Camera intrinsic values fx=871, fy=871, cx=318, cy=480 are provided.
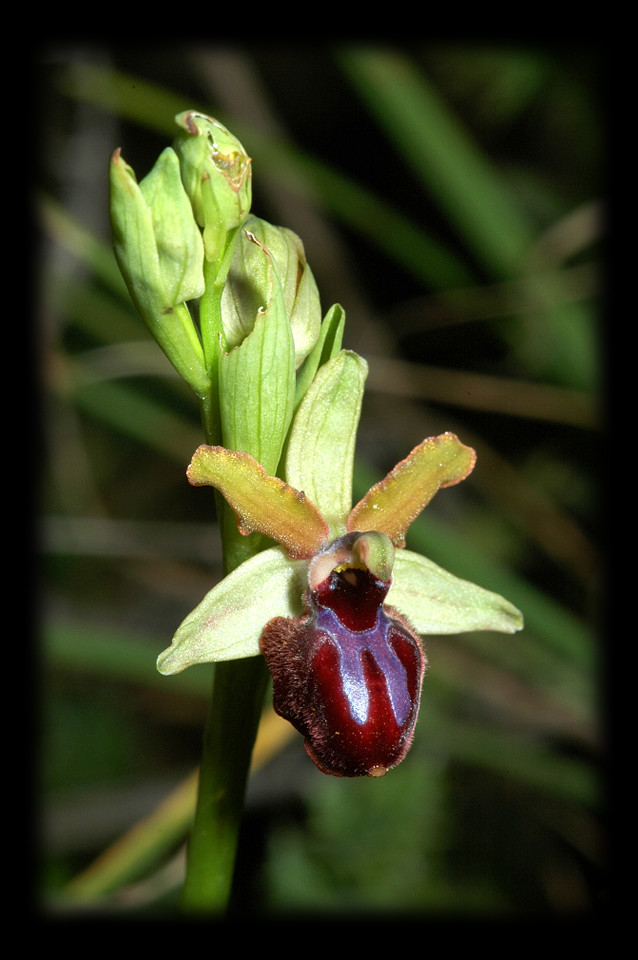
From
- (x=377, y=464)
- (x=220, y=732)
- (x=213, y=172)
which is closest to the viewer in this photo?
(x=213, y=172)

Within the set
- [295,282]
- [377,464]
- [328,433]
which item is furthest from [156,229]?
[377,464]

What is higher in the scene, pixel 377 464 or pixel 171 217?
pixel 171 217

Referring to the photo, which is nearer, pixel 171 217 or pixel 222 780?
pixel 171 217

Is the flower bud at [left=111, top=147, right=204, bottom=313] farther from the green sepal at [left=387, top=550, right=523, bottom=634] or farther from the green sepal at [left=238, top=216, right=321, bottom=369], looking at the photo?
the green sepal at [left=387, top=550, right=523, bottom=634]

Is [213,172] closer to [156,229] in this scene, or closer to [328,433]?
[156,229]

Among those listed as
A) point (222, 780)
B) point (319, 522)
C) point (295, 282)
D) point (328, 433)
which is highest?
point (295, 282)

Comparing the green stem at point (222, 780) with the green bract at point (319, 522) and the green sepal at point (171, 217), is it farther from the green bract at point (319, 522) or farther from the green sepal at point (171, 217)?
the green sepal at point (171, 217)
